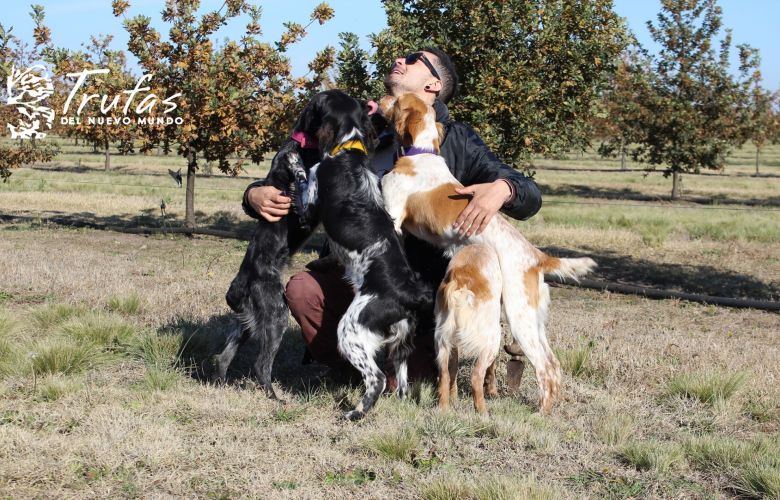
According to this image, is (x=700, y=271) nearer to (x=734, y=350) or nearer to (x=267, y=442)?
(x=734, y=350)

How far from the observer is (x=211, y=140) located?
12945 mm

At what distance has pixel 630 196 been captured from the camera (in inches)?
1026

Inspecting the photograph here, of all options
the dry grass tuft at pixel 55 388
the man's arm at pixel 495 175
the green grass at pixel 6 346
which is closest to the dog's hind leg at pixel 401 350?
the man's arm at pixel 495 175

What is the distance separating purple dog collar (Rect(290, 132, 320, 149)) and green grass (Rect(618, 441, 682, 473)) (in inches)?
87.7

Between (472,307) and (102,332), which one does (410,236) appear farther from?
(102,332)

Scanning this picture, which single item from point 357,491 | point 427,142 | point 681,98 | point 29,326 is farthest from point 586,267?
point 681,98

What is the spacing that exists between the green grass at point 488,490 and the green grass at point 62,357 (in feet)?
8.52

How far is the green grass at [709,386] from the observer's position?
4.61 m

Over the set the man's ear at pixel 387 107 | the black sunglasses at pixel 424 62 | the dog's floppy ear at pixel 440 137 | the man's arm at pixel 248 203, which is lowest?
the man's arm at pixel 248 203

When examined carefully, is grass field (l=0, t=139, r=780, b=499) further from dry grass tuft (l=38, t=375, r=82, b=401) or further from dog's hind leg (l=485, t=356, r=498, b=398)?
dog's hind leg (l=485, t=356, r=498, b=398)

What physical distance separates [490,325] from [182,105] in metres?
10.0

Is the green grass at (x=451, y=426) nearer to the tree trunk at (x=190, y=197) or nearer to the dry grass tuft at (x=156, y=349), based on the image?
the dry grass tuft at (x=156, y=349)

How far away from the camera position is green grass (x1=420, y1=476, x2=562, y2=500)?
3.04 metres
